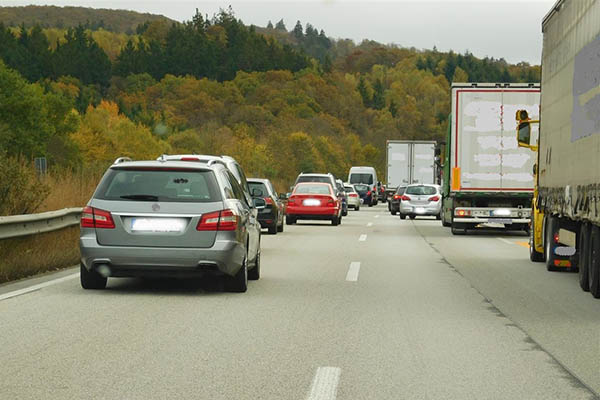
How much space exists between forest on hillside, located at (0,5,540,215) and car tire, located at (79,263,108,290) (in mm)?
74744

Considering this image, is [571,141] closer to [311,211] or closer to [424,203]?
[311,211]

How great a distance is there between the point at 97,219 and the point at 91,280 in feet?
2.98

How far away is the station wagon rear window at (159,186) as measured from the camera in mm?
10906

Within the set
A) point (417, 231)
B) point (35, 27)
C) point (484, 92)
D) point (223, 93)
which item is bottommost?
point (417, 231)

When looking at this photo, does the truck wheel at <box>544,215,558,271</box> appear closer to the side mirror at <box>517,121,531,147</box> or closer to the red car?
the side mirror at <box>517,121,531,147</box>

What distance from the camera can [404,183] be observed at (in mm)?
54250

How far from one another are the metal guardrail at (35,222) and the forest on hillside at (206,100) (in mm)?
70054

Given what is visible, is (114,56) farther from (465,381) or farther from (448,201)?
(465,381)

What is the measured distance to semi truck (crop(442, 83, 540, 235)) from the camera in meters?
25.5

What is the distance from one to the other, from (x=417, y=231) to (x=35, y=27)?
14605cm

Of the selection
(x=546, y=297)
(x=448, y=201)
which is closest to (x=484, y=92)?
(x=448, y=201)

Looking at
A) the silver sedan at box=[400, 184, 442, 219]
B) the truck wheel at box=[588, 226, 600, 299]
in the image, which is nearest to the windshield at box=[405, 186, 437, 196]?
the silver sedan at box=[400, 184, 442, 219]

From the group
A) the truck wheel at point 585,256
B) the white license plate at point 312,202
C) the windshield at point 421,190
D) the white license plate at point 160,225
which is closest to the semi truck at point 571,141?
the truck wheel at point 585,256

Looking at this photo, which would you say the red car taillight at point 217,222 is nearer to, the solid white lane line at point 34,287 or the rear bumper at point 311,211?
the solid white lane line at point 34,287
